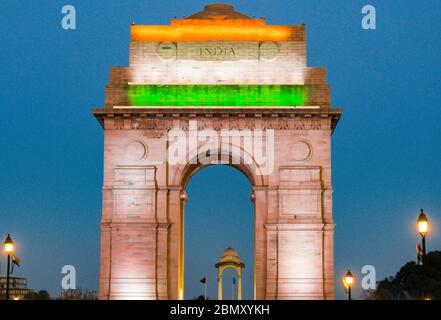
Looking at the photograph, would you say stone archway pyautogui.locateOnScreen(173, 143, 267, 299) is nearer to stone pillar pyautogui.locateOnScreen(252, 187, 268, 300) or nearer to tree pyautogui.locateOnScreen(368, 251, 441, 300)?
stone pillar pyautogui.locateOnScreen(252, 187, 268, 300)

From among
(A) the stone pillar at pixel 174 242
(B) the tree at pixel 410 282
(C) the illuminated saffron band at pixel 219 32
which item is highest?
(C) the illuminated saffron band at pixel 219 32

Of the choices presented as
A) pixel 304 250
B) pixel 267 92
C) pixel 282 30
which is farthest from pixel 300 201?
pixel 282 30

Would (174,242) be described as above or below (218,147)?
below

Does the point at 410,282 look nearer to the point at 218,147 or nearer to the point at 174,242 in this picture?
the point at 218,147

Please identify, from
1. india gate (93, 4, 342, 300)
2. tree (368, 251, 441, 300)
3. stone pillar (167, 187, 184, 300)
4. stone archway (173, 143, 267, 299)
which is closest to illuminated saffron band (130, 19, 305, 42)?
india gate (93, 4, 342, 300)

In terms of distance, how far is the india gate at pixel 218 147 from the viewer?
49.1m

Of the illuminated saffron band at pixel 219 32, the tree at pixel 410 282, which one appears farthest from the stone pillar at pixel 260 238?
the tree at pixel 410 282

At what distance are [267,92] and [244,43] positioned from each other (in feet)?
10.2

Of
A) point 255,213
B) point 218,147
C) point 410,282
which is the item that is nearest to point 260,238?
point 255,213

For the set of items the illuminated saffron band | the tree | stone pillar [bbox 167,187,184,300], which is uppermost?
the illuminated saffron band

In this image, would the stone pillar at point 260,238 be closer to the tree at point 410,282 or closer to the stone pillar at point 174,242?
the stone pillar at point 174,242

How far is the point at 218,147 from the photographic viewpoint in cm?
5019

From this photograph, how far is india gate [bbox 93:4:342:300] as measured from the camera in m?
49.1
